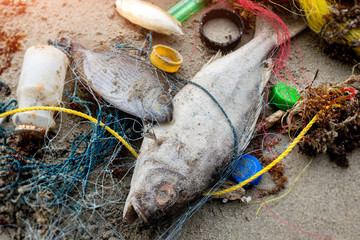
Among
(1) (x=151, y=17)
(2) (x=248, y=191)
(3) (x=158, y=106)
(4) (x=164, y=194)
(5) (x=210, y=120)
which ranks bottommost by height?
(2) (x=248, y=191)

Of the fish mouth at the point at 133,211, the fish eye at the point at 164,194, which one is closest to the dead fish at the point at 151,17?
the fish eye at the point at 164,194

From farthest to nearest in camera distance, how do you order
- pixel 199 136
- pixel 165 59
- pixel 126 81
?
pixel 165 59, pixel 126 81, pixel 199 136

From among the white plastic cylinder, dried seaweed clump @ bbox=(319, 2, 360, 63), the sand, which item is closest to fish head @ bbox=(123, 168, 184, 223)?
the sand

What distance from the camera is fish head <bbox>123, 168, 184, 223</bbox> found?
2572 mm

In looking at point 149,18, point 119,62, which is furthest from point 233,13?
point 119,62

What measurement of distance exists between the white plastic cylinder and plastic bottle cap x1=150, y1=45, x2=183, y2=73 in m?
1.03

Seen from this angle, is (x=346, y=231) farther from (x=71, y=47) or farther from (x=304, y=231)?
(x=71, y=47)

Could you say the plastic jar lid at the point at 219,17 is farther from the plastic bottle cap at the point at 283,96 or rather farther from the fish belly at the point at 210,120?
the plastic bottle cap at the point at 283,96

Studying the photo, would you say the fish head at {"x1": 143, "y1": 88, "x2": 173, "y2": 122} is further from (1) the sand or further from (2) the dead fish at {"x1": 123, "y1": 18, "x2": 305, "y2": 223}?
(1) the sand

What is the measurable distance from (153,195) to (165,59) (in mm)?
1536

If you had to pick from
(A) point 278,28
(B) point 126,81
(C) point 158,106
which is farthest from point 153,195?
(A) point 278,28

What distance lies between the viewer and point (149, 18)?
370cm

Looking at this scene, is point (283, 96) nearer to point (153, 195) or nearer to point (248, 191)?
point (248, 191)

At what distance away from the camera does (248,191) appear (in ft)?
10.9
